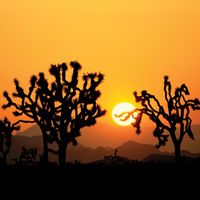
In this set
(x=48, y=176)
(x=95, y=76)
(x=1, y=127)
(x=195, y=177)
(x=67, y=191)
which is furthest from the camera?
(x=1, y=127)

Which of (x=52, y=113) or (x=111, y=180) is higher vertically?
(x=52, y=113)

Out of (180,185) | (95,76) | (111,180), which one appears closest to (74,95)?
(95,76)

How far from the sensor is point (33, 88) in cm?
2625

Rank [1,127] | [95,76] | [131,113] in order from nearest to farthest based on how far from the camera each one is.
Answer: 1. [95,76]
2. [131,113]
3. [1,127]

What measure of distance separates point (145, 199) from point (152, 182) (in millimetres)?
2511

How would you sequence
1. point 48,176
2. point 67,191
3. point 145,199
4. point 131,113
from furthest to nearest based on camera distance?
point 131,113
point 48,176
point 67,191
point 145,199

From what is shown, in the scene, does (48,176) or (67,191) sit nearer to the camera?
(67,191)

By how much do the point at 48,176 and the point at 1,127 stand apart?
58.7 ft

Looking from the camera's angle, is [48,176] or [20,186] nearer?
[20,186]

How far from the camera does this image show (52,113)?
25.8 m

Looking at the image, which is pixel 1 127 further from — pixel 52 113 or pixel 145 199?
pixel 145 199

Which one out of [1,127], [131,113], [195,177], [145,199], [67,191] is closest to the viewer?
[145,199]

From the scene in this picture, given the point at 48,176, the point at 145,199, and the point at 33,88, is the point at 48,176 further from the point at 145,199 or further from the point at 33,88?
the point at 33,88

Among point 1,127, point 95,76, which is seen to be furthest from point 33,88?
point 1,127
